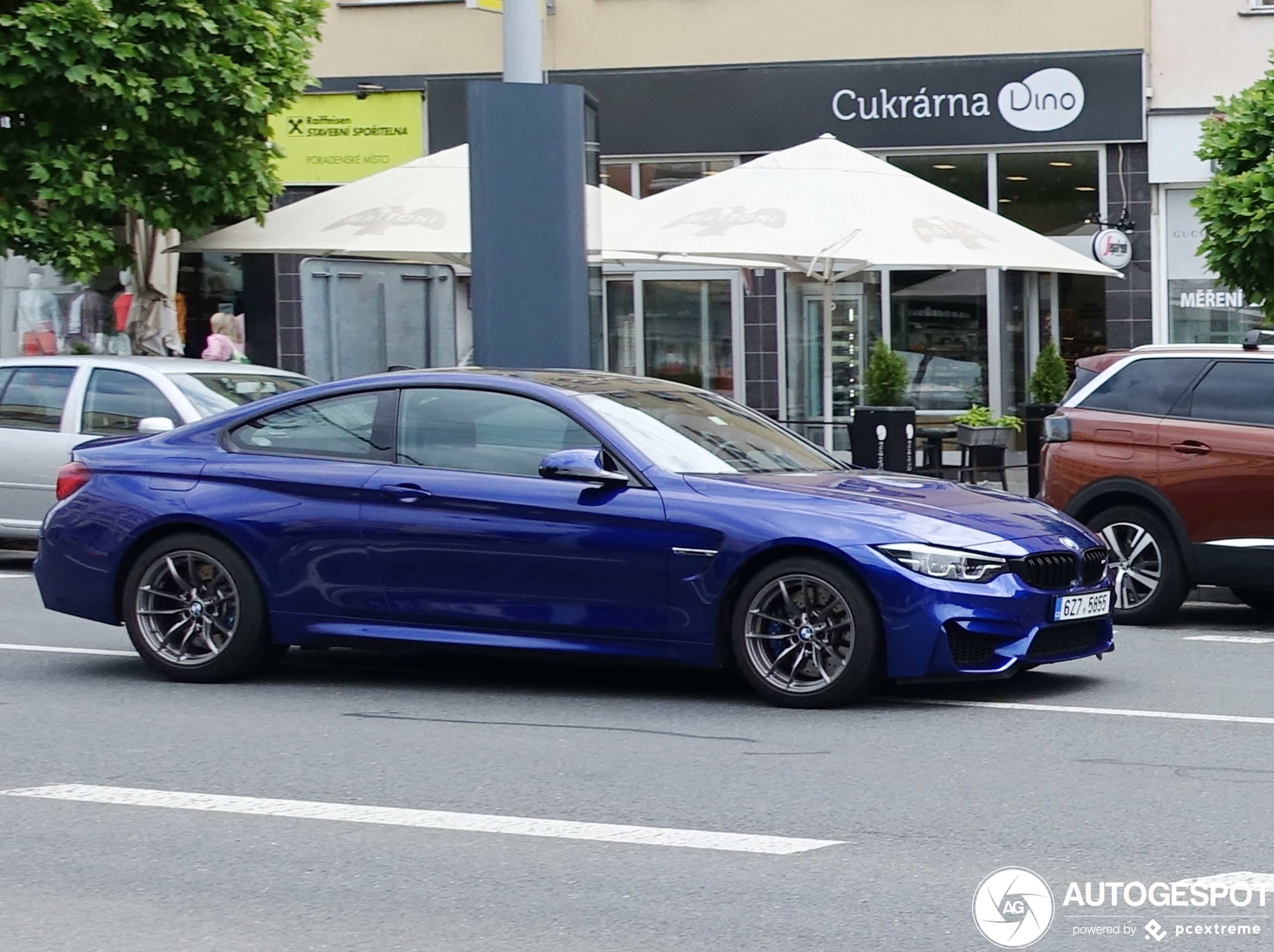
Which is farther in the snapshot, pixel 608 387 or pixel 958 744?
pixel 608 387

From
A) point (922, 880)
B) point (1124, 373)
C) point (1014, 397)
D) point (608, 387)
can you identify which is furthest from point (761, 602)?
point (1014, 397)

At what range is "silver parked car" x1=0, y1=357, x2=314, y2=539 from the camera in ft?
48.7

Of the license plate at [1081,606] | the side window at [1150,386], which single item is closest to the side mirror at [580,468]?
the license plate at [1081,606]

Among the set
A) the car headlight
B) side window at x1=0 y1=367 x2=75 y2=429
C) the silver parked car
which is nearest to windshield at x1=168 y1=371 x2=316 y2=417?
the silver parked car

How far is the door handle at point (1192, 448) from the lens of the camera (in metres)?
12.1

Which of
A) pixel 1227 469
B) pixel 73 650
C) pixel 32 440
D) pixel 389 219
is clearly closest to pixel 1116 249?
pixel 389 219

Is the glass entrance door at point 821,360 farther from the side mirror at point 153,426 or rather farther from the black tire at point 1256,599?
the side mirror at point 153,426

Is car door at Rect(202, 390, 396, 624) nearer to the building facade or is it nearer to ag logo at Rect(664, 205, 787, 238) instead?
ag logo at Rect(664, 205, 787, 238)

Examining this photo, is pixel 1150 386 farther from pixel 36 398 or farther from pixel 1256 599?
pixel 36 398

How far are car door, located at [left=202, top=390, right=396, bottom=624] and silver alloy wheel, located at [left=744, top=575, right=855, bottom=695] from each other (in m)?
1.71

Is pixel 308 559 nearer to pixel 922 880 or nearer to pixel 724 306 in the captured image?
pixel 922 880

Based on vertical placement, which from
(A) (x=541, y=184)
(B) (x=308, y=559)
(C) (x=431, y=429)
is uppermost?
(A) (x=541, y=184)

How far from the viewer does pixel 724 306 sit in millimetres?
24781

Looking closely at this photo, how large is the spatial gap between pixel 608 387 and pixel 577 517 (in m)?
0.92
